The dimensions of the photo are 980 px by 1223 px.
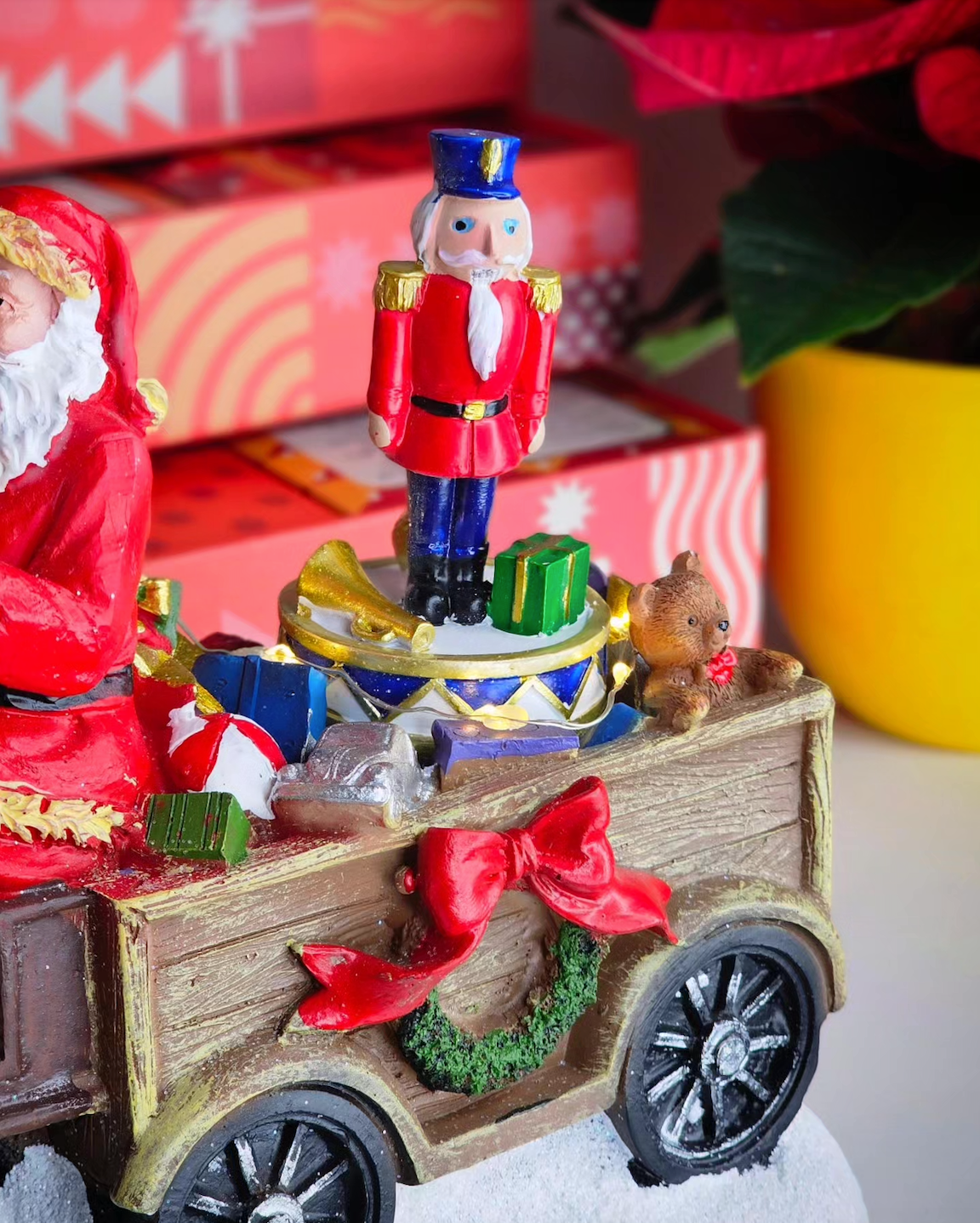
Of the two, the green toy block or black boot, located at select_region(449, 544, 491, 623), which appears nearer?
the green toy block

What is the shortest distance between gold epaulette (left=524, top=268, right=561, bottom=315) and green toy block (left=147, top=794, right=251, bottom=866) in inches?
13.1

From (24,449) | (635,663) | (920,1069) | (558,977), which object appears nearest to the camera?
(24,449)

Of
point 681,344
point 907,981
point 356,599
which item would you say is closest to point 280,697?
point 356,599

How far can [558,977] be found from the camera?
40.8 inches

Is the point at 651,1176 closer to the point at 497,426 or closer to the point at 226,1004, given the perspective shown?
the point at 226,1004

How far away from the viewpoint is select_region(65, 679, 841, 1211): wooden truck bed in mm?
901

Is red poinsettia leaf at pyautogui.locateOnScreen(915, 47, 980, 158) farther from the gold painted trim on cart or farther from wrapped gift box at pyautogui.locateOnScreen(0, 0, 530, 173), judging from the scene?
the gold painted trim on cart

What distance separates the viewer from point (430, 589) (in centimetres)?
109

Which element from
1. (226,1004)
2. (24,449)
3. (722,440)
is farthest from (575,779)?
(722,440)

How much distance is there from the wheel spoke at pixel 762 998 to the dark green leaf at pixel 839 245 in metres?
0.60

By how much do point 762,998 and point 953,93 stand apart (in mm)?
832

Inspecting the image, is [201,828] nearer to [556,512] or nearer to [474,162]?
[474,162]

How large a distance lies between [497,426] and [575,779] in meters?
0.21

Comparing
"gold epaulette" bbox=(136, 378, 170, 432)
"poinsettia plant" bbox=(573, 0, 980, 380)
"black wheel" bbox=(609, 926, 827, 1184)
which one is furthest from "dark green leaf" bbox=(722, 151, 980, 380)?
"gold epaulette" bbox=(136, 378, 170, 432)
